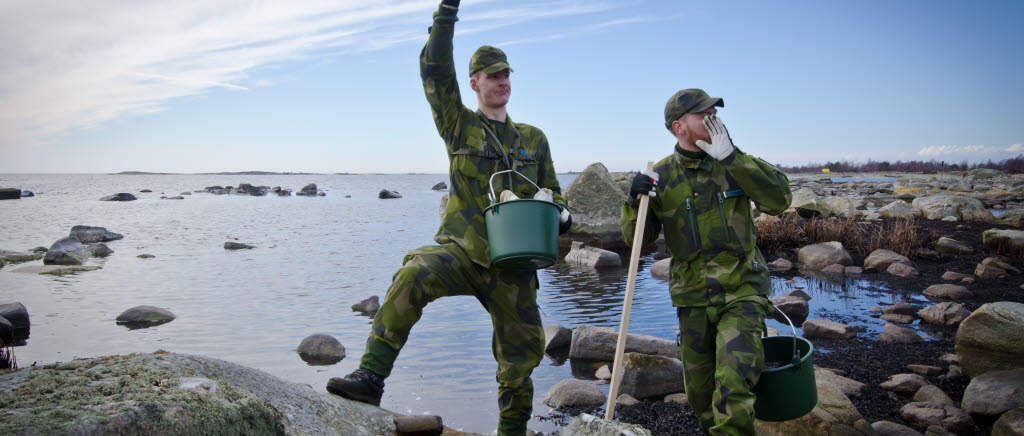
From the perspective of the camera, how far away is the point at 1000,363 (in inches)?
267

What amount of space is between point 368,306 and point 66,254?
9.86m

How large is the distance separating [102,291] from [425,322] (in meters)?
6.59

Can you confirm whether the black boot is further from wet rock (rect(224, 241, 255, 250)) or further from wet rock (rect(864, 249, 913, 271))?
wet rock (rect(224, 241, 255, 250))

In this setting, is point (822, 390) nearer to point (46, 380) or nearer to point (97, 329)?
point (46, 380)

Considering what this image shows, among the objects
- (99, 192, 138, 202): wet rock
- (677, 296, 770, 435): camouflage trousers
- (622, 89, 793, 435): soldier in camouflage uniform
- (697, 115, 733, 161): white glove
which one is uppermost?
(697, 115, 733, 161): white glove

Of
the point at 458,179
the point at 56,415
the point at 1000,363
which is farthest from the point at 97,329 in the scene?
the point at 1000,363

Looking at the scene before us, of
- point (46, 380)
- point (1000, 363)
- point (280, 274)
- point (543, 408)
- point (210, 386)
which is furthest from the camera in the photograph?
point (280, 274)

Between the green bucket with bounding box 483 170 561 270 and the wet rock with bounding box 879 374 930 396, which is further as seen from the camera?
the wet rock with bounding box 879 374 930 396

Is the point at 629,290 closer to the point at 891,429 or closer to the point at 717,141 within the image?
the point at 717,141

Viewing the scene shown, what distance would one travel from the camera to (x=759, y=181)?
4051 millimetres

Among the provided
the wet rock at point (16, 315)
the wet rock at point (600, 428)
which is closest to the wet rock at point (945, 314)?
the wet rock at point (600, 428)

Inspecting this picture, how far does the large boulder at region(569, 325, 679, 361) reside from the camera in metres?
7.50

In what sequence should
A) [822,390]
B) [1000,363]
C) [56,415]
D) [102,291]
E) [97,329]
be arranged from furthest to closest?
[102,291], [97,329], [1000,363], [822,390], [56,415]

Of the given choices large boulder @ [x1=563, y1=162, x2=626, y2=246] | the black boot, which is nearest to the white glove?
the black boot
